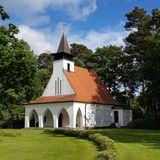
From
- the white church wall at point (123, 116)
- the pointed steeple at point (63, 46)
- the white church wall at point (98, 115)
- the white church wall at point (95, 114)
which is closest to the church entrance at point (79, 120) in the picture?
the white church wall at point (95, 114)

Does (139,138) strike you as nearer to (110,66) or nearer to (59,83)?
(59,83)

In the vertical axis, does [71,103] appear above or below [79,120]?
above

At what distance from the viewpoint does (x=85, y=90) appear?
45938 millimetres

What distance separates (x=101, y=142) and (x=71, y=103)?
2375cm

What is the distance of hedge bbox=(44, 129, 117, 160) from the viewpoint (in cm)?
1333

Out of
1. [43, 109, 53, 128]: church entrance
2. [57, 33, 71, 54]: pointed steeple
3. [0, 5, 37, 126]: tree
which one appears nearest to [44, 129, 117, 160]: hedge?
[0, 5, 37, 126]: tree

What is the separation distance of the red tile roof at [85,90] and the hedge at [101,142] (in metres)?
11.9

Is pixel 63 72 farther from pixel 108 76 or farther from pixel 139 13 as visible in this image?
pixel 139 13

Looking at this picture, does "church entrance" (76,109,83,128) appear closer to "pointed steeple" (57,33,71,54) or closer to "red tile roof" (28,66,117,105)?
"red tile roof" (28,66,117,105)

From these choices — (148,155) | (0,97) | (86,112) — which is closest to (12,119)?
(86,112)

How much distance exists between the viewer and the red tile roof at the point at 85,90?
143 feet

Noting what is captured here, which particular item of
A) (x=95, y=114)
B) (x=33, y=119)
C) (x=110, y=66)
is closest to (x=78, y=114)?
(x=95, y=114)

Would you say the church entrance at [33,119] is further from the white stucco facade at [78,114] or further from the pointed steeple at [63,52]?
the pointed steeple at [63,52]

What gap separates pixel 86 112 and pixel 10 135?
18.0 metres
